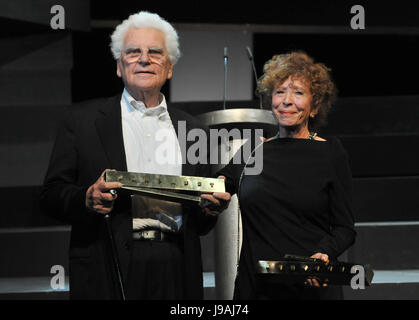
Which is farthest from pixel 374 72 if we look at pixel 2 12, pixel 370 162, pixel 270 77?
pixel 270 77

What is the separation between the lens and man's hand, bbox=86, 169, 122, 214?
6.20 ft

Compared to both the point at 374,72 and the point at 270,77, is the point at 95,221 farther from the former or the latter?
the point at 374,72

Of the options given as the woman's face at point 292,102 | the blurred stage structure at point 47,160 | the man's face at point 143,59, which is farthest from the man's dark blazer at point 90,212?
the blurred stage structure at point 47,160

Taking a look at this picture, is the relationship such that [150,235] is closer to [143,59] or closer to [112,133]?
[112,133]

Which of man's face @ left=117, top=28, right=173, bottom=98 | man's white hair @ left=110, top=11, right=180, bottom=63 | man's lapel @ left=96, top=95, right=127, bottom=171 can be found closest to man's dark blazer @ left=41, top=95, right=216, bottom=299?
man's lapel @ left=96, top=95, right=127, bottom=171

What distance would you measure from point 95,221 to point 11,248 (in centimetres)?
209

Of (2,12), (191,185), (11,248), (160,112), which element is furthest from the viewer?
(2,12)

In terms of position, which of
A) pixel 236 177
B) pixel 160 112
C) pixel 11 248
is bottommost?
pixel 11 248

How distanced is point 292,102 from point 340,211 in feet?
1.35

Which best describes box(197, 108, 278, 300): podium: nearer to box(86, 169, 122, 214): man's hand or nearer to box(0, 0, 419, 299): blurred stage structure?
box(0, 0, 419, 299): blurred stage structure

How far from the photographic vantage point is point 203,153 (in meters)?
2.35

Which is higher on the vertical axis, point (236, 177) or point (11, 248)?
point (236, 177)

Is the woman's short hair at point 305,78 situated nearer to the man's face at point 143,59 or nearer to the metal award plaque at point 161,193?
the man's face at point 143,59

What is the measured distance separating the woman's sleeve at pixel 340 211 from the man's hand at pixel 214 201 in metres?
0.35
